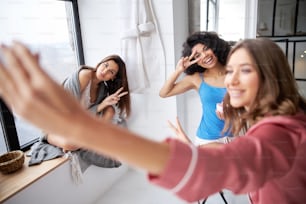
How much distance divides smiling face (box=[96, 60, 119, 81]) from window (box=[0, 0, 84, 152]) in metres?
0.14

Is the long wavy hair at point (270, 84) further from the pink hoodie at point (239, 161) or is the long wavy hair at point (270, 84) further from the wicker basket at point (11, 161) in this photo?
the wicker basket at point (11, 161)

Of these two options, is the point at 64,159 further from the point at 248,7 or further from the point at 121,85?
the point at 248,7

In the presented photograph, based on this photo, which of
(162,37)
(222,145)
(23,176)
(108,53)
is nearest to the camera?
(222,145)

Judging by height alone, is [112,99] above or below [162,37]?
below

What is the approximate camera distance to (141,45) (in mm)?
1163

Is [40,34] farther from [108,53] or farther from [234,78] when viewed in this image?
[234,78]

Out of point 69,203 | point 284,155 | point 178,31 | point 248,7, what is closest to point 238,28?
point 248,7

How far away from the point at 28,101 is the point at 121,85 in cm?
97

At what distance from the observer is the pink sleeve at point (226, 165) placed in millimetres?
249

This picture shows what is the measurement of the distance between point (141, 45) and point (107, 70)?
0.22 meters

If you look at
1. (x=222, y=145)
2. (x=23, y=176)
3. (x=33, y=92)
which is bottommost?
(x=23, y=176)

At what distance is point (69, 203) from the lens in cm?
108

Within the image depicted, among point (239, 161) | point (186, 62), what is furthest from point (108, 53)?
point (239, 161)

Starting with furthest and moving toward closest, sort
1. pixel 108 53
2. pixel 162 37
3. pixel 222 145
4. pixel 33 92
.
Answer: pixel 108 53, pixel 162 37, pixel 222 145, pixel 33 92
